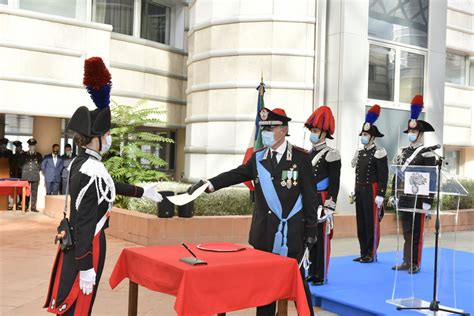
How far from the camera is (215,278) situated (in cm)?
380

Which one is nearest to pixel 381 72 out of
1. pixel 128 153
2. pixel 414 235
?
pixel 128 153

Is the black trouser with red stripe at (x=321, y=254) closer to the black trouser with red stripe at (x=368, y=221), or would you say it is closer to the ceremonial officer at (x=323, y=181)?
the ceremonial officer at (x=323, y=181)

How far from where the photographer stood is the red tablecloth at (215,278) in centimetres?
371

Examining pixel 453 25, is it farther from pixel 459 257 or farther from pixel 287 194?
pixel 287 194

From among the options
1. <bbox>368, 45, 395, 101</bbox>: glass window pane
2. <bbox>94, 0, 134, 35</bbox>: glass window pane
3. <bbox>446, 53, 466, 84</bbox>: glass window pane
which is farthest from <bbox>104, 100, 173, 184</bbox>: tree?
<bbox>446, 53, 466, 84</bbox>: glass window pane

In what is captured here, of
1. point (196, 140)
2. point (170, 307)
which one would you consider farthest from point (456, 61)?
point (170, 307)

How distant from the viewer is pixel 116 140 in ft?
44.5

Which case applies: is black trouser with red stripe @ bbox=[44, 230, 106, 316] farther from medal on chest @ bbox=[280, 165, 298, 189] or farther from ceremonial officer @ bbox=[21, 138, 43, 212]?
ceremonial officer @ bbox=[21, 138, 43, 212]

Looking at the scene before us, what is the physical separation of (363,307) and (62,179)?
39.2ft

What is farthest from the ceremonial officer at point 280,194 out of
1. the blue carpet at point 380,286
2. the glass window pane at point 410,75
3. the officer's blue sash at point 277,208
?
the glass window pane at point 410,75

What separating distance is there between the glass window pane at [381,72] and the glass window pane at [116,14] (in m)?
8.10

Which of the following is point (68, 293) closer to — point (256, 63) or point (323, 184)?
point (323, 184)

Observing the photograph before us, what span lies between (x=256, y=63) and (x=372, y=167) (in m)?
5.32

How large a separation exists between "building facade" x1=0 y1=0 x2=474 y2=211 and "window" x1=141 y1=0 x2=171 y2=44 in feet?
4.72
